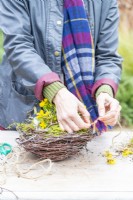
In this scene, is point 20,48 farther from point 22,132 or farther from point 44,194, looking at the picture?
point 44,194

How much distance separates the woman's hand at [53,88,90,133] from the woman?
0.02 m

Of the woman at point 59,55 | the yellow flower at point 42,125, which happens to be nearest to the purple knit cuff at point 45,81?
the woman at point 59,55

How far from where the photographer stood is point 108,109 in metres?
2.00

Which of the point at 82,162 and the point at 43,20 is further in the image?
the point at 43,20

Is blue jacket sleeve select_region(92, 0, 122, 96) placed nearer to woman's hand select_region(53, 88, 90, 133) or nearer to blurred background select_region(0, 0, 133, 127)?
woman's hand select_region(53, 88, 90, 133)

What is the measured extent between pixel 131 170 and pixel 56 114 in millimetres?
Answer: 333

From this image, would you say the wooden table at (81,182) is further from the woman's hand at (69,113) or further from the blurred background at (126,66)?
the blurred background at (126,66)

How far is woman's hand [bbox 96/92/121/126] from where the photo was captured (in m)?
1.93

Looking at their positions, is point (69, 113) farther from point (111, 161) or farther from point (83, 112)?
point (111, 161)

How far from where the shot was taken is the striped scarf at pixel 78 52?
2139 mm

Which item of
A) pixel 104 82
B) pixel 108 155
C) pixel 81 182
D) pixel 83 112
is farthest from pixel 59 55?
pixel 81 182

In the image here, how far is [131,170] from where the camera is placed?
187cm

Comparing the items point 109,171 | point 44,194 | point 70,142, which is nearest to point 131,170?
point 109,171

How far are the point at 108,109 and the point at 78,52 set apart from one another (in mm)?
307
